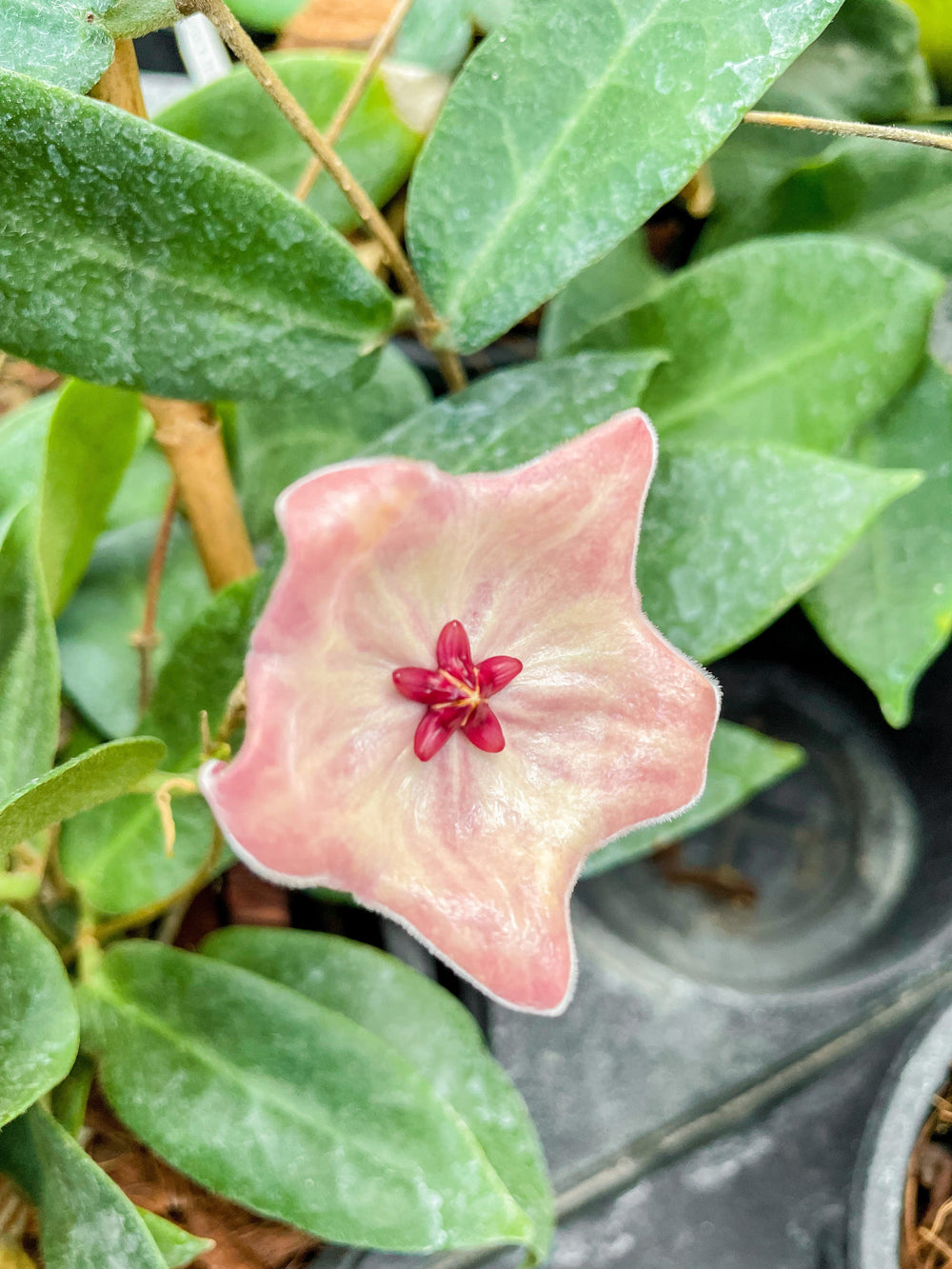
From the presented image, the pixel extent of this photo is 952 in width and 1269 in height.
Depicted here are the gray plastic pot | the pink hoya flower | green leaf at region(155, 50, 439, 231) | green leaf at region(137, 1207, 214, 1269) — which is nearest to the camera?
the pink hoya flower

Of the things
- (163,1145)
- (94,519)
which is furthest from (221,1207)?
(94,519)

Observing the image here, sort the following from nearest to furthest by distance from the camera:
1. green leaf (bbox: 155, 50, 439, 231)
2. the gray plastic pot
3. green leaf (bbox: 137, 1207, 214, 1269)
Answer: green leaf (bbox: 137, 1207, 214, 1269), green leaf (bbox: 155, 50, 439, 231), the gray plastic pot

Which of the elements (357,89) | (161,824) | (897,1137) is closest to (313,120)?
(357,89)

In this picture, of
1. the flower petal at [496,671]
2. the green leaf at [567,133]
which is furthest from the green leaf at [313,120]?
the flower petal at [496,671]

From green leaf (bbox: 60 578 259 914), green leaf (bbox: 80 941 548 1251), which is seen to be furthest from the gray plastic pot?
green leaf (bbox: 60 578 259 914)

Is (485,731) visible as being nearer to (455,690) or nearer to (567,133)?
(455,690)

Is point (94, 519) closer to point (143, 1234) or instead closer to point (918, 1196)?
point (143, 1234)

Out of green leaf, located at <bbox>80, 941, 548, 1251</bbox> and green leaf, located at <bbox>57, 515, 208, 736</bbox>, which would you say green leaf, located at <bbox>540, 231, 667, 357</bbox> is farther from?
green leaf, located at <bbox>80, 941, 548, 1251</bbox>

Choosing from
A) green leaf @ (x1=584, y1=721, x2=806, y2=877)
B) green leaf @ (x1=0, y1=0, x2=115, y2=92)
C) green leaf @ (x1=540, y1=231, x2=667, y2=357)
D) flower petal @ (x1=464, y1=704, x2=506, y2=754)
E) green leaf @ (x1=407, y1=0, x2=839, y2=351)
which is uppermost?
green leaf @ (x1=0, y1=0, x2=115, y2=92)
